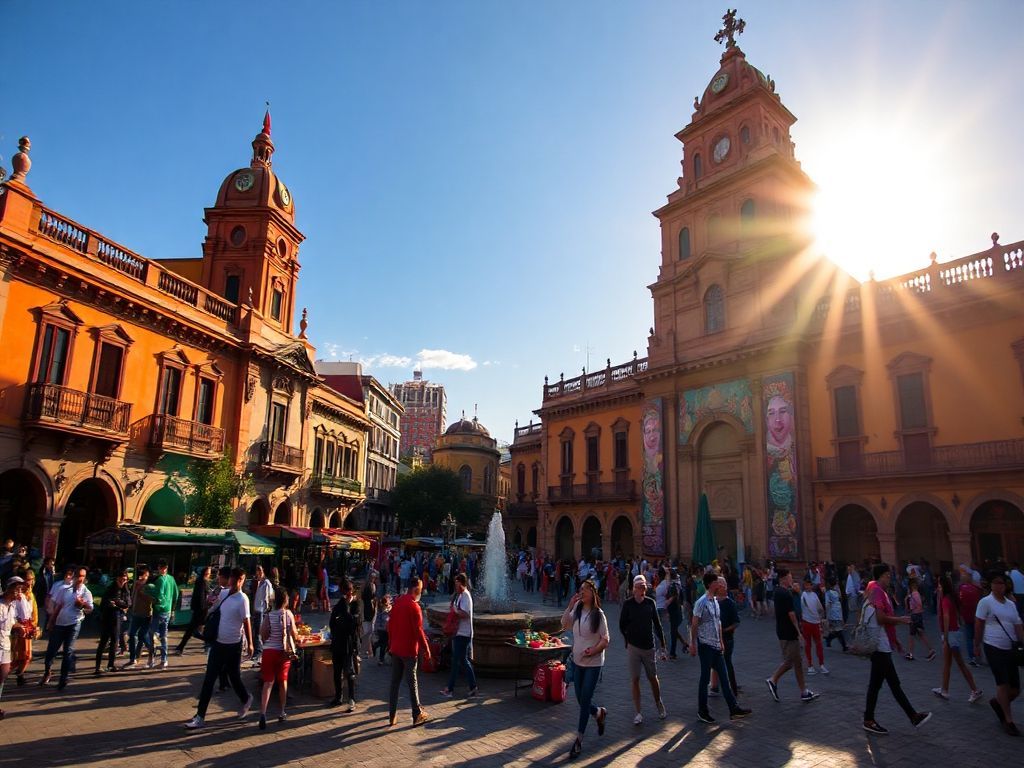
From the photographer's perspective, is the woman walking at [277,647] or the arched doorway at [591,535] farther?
the arched doorway at [591,535]

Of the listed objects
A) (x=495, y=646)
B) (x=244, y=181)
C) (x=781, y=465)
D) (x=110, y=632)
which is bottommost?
(x=495, y=646)

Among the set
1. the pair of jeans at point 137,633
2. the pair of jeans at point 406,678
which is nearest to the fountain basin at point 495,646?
the pair of jeans at point 406,678

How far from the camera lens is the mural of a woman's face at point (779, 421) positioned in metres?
26.1

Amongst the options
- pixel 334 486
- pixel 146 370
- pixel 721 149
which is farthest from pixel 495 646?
pixel 721 149

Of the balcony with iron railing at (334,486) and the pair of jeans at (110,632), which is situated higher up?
the balcony with iron railing at (334,486)

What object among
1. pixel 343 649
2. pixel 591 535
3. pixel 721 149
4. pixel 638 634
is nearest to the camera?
pixel 638 634

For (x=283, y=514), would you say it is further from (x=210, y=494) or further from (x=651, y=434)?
(x=651, y=434)

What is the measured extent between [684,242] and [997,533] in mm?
18718

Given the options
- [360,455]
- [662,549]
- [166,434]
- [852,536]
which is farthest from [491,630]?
[360,455]

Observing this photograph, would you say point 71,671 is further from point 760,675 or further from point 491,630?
point 760,675

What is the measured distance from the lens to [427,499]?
53094 millimetres

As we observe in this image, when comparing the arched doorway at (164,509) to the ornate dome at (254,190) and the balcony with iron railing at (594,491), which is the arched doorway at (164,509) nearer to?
the ornate dome at (254,190)

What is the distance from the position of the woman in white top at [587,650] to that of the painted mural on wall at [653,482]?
77.2 feet

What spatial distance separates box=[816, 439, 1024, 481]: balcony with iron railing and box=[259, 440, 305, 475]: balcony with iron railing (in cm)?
2108
